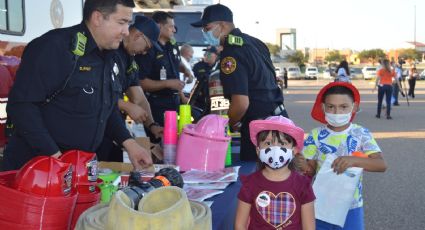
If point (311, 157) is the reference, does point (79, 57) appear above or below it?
above

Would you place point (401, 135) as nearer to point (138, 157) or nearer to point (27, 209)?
point (138, 157)

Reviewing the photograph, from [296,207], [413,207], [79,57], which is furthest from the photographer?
[413,207]

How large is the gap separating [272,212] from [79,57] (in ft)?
3.87

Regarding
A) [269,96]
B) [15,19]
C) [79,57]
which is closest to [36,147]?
[79,57]

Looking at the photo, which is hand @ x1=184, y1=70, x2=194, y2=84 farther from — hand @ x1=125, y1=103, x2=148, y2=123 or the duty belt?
hand @ x1=125, y1=103, x2=148, y2=123

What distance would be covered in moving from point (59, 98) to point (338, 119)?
1529 mm

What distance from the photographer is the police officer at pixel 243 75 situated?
3.67 metres

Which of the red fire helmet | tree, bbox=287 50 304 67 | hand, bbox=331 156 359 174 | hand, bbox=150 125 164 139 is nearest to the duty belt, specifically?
hand, bbox=150 125 164 139

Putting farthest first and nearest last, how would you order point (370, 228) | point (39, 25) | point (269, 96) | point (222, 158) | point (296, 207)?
point (370, 228) < point (39, 25) < point (269, 96) < point (222, 158) < point (296, 207)

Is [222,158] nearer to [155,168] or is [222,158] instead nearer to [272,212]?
[155,168]

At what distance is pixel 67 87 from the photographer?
2.52m

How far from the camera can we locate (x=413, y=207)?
5703 mm

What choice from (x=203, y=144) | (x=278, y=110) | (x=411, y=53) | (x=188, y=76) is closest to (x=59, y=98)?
(x=203, y=144)

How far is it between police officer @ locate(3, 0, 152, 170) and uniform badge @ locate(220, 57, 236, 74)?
1070 mm
